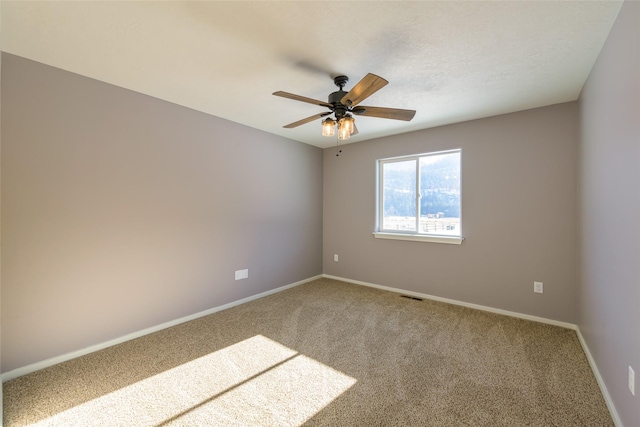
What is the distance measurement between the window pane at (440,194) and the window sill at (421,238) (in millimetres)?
126

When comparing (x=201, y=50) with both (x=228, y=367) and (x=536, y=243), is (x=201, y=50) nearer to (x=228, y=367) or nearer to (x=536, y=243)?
(x=228, y=367)

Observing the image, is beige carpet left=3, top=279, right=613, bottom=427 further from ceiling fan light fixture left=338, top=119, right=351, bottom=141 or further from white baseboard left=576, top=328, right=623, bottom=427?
ceiling fan light fixture left=338, top=119, right=351, bottom=141

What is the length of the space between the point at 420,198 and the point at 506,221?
1070mm

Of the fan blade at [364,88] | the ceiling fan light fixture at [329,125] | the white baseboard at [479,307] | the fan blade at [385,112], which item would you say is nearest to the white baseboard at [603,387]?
the white baseboard at [479,307]

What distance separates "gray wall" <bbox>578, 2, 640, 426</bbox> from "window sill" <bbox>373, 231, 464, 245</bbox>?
129 cm

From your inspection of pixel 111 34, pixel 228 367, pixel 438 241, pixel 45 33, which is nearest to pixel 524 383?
pixel 438 241

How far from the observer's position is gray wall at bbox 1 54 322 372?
2.01m

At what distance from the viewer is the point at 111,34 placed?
68.7 inches

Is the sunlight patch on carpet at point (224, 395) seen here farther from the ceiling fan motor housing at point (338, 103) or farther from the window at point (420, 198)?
the window at point (420, 198)

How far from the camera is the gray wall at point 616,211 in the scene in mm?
1341

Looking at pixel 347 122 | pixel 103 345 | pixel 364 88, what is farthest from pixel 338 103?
pixel 103 345

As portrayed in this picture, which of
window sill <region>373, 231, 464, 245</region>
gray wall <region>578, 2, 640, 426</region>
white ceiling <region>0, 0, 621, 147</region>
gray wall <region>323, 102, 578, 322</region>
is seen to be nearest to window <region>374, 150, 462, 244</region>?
window sill <region>373, 231, 464, 245</region>

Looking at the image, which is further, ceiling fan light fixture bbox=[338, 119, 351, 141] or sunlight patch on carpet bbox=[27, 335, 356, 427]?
ceiling fan light fixture bbox=[338, 119, 351, 141]

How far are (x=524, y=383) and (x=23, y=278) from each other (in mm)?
3722
